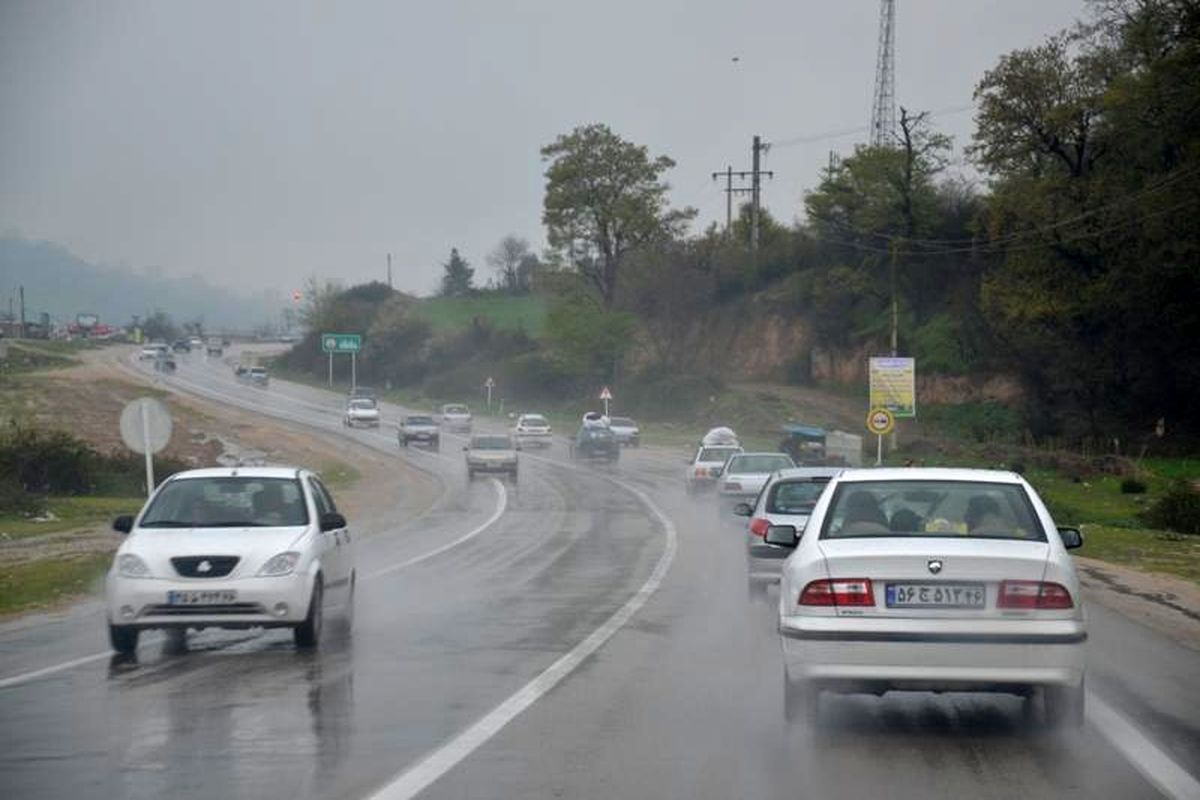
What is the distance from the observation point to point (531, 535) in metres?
32.8

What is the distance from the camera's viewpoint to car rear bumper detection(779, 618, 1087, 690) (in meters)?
9.48

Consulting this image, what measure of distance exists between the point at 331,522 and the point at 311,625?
1.61 metres

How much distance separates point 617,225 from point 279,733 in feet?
320

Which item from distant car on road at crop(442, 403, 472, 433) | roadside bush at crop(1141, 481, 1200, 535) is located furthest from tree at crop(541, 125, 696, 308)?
roadside bush at crop(1141, 481, 1200, 535)

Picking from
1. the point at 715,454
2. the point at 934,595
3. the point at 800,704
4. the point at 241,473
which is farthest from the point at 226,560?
the point at 715,454

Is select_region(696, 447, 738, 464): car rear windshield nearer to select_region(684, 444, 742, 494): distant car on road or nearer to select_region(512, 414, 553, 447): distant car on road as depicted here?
select_region(684, 444, 742, 494): distant car on road

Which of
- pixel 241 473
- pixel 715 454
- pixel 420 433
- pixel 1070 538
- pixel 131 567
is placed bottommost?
pixel 420 433

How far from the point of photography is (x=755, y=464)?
35.2 m

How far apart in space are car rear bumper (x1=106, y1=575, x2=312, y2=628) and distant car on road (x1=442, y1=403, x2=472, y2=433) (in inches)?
3006

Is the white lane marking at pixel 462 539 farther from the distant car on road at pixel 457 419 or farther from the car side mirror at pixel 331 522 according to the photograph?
the distant car on road at pixel 457 419

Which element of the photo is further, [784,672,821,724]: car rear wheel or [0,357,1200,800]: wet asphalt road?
[784,672,821,724]: car rear wheel

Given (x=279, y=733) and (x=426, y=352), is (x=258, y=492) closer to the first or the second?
(x=279, y=733)

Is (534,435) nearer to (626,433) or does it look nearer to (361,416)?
(626,433)

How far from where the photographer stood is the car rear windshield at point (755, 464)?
34812 millimetres
